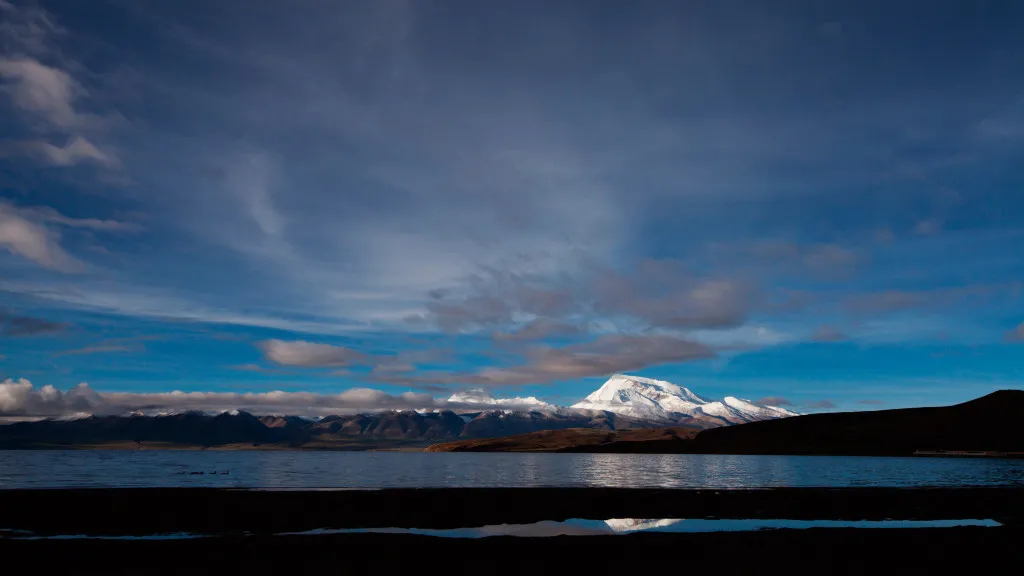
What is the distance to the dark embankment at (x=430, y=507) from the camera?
43406 mm

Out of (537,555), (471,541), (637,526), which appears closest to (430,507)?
(637,526)

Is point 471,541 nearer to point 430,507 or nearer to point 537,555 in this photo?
point 537,555

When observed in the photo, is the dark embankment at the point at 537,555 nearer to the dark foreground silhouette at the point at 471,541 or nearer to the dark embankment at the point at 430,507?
the dark foreground silhouette at the point at 471,541

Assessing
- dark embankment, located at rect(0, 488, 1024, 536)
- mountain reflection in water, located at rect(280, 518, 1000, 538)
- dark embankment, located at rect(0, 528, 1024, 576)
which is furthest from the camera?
dark embankment, located at rect(0, 488, 1024, 536)

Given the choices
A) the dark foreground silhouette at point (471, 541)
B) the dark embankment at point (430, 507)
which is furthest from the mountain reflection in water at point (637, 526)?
the dark foreground silhouette at point (471, 541)

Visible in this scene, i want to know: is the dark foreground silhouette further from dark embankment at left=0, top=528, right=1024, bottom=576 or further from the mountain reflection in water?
the mountain reflection in water

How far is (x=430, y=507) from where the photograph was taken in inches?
2128

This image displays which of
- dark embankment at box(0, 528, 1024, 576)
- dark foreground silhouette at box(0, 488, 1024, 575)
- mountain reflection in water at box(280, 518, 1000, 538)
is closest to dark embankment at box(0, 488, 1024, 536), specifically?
dark foreground silhouette at box(0, 488, 1024, 575)

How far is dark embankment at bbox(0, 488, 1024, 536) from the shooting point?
142ft

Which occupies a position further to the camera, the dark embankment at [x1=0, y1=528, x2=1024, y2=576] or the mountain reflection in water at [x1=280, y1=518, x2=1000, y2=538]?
the mountain reflection in water at [x1=280, y1=518, x2=1000, y2=538]

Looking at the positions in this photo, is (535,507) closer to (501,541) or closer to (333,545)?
(501,541)

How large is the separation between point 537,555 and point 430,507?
24772 mm

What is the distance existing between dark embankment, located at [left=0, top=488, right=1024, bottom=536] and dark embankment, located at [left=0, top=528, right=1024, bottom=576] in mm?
7278

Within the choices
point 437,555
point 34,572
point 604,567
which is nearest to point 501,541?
point 437,555
